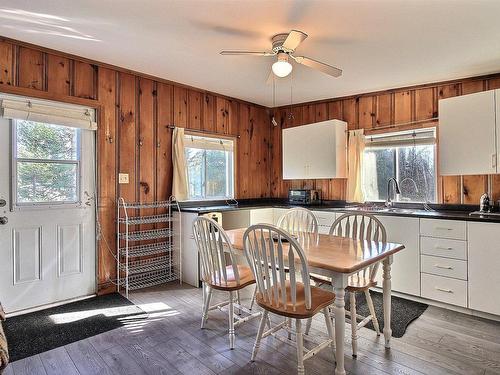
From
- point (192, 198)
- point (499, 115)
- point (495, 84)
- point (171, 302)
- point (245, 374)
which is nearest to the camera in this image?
point (245, 374)

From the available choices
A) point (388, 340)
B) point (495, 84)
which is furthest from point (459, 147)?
point (388, 340)

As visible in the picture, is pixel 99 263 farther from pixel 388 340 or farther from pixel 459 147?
pixel 459 147

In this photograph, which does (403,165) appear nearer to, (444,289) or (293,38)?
(444,289)

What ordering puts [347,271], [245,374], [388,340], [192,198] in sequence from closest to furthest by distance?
[347,271] → [245,374] → [388,340] → [192,198]

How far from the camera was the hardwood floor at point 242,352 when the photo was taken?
196 cm

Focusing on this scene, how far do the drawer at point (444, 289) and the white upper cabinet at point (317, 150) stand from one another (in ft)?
5.37

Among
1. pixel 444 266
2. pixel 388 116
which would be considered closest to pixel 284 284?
pixel 444 266

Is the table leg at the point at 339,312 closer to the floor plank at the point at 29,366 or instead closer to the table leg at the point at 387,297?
the table leg at the point at 387,297

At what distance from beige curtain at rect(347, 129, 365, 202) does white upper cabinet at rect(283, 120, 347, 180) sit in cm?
8

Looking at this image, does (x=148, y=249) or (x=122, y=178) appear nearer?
(x=122, y=178)

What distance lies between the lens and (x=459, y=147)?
3064 millimetres

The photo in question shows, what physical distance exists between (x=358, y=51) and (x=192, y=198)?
2607mm

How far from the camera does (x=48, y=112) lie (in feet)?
9.30

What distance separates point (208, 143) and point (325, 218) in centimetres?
188
